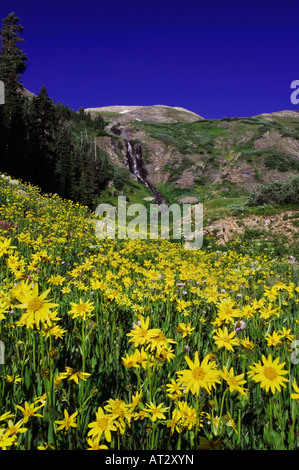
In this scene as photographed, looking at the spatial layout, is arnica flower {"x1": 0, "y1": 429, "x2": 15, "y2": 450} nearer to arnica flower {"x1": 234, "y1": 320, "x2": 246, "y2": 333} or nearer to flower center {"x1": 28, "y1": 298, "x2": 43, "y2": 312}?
flower center {"x1": 28, "y1": 298, "x2": 43, "y2": 312}

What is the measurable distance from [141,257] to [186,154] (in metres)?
57.9

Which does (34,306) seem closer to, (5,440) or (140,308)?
(5,440)

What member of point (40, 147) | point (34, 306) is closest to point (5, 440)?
point (34, 306)

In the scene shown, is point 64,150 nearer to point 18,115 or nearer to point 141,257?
point 18,115

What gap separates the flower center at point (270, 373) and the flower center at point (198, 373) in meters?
0.36

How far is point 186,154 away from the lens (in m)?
63.6

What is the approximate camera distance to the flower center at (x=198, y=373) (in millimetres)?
1410

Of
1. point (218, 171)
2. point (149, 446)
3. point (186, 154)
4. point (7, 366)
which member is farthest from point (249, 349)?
point (186, 154)

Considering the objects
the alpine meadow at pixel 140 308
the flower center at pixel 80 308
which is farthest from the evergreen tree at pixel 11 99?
the flower center at pixel 80 308

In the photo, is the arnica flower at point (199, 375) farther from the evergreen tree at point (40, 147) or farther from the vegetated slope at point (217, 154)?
the vegetated slope at point (217, 154)

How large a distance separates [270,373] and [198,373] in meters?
0.40

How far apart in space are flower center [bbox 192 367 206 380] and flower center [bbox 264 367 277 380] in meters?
0.36

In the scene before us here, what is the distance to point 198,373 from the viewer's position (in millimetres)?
1420

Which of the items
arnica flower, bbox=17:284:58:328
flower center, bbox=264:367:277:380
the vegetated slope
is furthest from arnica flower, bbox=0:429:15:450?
the vegetated slope
